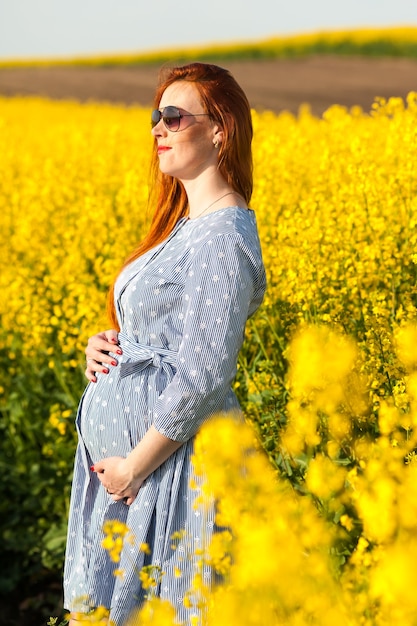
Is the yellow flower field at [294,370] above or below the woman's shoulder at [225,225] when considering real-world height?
below

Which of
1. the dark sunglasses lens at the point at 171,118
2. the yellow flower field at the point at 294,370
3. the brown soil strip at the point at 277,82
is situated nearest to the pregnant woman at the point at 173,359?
the dark sunglasses lens at the point at 171,118

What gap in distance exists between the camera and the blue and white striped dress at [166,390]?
1.90m

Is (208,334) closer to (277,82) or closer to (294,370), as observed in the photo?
(294,370)

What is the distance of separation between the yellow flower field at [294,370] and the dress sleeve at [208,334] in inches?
6.1

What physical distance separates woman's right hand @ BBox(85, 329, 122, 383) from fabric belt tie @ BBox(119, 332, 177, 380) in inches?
2.1

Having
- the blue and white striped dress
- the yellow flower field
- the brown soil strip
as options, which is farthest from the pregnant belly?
the brown soil strip

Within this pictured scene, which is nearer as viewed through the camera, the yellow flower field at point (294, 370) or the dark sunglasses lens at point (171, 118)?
the yellow flower field at point (294, 370)

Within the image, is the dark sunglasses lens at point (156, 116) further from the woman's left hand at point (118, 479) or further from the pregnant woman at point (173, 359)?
the woman's left hand at point (118, 479)

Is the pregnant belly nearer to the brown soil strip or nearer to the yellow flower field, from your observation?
the yellow flower field

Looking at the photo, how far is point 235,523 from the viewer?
1.43 metres

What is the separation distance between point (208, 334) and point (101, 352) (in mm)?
425

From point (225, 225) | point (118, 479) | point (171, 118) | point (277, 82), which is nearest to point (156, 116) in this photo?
point (171, 118)

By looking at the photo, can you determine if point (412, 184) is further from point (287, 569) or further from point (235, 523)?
point (287, 569)

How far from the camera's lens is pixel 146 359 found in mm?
2062
